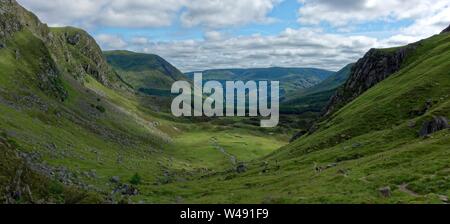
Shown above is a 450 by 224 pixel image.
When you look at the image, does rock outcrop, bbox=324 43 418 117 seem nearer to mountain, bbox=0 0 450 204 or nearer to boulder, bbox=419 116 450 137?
mountain, bbox=0 0 450 204

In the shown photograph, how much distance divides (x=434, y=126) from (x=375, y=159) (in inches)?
693

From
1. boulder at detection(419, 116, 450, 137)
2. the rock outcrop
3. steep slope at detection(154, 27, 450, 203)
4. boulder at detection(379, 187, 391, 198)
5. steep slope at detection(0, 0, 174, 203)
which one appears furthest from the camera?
the rock outcrop

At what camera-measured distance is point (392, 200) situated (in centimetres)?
4519

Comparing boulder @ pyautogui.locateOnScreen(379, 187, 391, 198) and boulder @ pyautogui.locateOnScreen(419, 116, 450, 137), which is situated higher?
boulder @ pyautogui.locateOnScreen(419, 116, 450, 137)

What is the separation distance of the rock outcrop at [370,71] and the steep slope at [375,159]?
55.2 ft

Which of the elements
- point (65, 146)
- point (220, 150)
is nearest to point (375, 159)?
point (65, 146)

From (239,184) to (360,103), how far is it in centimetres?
6380

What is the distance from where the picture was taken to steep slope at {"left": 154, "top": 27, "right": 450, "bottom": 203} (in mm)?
50597

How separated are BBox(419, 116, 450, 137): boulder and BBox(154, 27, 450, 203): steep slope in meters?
0.34

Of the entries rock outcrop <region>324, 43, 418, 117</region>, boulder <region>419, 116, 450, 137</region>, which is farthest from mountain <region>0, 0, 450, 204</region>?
rock outcrop <region>324, 43, 418, 117</region>

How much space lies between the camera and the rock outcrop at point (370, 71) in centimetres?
16500

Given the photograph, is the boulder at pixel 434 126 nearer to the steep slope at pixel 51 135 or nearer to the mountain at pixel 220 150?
the mountain at pixel 220 150

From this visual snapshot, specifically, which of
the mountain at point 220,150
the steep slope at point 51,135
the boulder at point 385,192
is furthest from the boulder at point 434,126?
the steep slope at point 51,135
